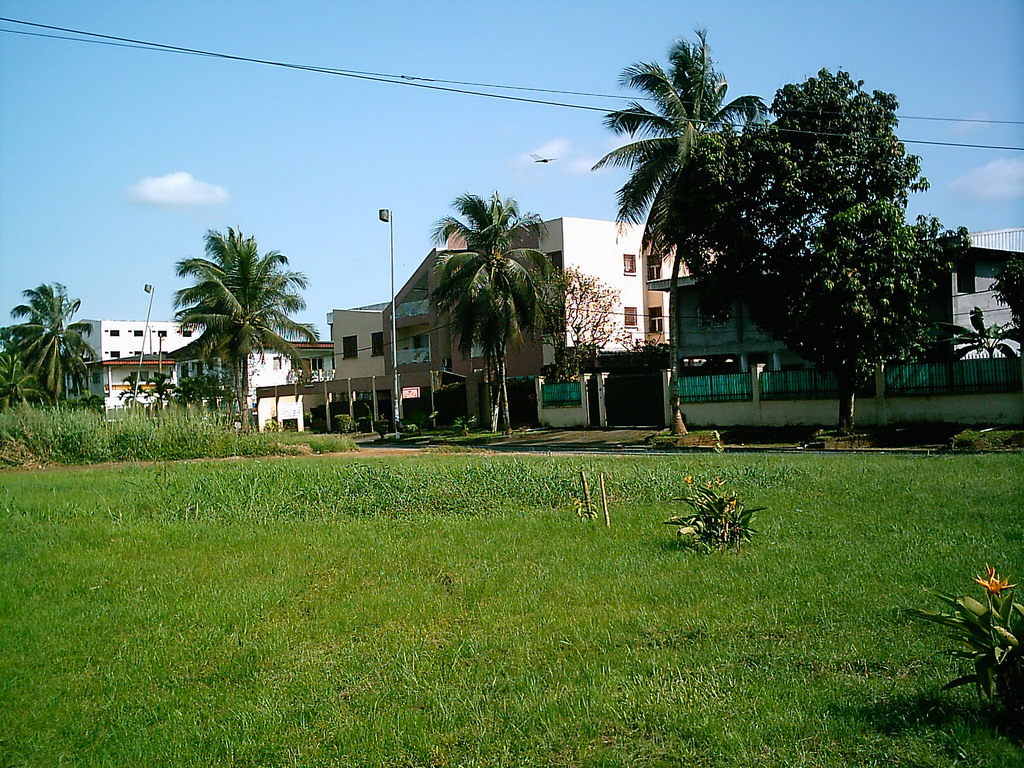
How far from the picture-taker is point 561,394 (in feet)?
147

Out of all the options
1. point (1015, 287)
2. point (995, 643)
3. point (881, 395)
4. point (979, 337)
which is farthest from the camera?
point (979, 337)

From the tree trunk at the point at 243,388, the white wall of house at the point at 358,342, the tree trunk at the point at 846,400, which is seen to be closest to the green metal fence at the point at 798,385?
the tree trunk at the point at 846,400

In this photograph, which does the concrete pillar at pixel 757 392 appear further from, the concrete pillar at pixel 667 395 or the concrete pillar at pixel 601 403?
the concrete pillar at pixel 601 403

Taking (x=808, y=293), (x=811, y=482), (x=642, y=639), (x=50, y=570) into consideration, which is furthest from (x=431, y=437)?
(x=642, y=639)

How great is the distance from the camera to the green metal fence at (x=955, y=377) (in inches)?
1090

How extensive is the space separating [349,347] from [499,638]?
205 feet

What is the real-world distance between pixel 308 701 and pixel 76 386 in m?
73.5

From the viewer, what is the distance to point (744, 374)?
35531 mm

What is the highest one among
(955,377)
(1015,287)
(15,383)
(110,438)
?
(1015,287)

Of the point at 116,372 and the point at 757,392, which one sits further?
the point at 116,372

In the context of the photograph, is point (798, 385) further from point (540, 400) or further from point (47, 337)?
point (47, 337)

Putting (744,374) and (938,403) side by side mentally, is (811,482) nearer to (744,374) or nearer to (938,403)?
(938,403)

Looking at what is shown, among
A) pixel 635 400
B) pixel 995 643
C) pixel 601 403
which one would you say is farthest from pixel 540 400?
pixel 995 643

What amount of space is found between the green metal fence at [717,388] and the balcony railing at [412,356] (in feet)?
80.1
